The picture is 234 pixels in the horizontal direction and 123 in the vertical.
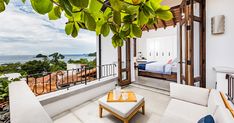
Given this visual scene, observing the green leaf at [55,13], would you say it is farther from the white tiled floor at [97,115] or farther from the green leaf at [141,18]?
the white tiled floor at [97,115]

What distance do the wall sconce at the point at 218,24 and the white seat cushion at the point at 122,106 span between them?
2233 millimetres

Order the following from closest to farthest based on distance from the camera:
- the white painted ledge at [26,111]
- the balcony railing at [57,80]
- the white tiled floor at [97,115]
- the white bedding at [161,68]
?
1. the white painted ledge at [26,111]
2. the white tiled floor at [97,115]
3. the balcony railing at [57,80]
4. the white bedding at [161,68]

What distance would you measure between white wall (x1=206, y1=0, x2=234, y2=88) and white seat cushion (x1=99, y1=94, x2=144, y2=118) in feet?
6.17

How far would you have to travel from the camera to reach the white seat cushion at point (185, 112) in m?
1.73

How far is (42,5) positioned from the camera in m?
0.30

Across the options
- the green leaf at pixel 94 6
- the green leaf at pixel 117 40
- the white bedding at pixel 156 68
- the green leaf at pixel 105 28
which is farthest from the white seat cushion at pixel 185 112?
the white bedding at pixel 156 68

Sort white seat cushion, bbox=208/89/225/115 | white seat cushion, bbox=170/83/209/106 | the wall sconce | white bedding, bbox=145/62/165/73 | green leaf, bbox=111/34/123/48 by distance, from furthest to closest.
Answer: white bedding, bbox=145/62/165/73, the wall sconce, white seat cushion, bbox=170/83/209/106, white seat cushion, bbox=208/89/225/115, green leaf, bbox=111/34/123/48

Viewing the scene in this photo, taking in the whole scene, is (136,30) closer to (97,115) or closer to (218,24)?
(97,115)

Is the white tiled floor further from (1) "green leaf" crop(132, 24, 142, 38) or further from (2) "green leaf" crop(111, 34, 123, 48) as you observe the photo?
(1) "green leaf" crop(132, 24, 142, 38)

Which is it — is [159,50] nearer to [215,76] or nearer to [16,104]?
[215,76]

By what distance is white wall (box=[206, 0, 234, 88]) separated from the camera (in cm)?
261

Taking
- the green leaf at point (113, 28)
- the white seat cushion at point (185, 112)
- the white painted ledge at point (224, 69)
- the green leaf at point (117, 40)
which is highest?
the green leaf at point (113, 28)

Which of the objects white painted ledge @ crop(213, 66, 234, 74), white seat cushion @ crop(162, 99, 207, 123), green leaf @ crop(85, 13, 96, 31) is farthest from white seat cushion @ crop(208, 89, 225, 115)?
green leaf @ crop(85, 13, 96, 31)

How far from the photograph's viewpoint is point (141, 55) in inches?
370
